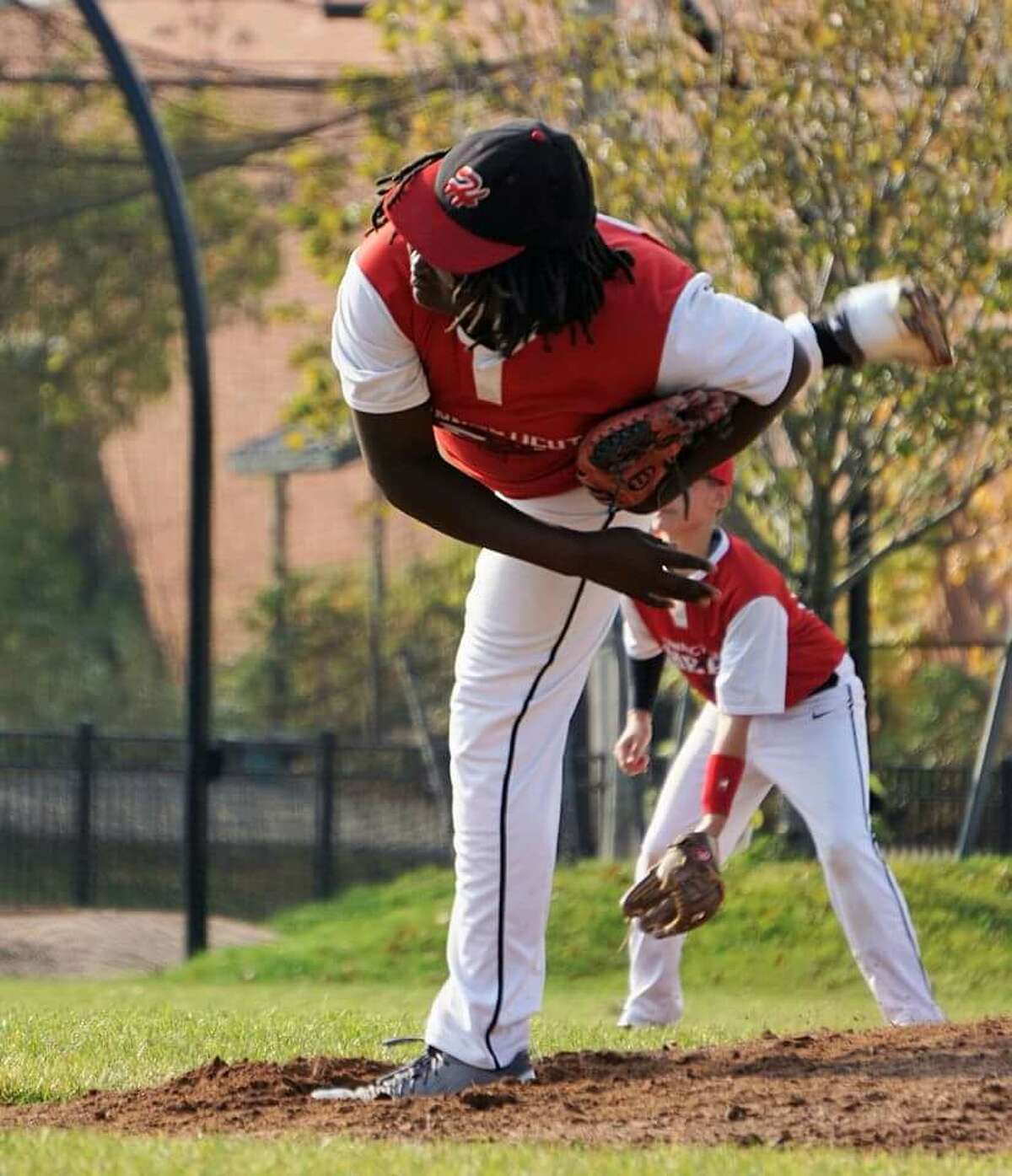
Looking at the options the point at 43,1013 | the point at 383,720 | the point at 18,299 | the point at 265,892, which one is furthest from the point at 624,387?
the point at 18,299

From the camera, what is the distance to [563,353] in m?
4.61

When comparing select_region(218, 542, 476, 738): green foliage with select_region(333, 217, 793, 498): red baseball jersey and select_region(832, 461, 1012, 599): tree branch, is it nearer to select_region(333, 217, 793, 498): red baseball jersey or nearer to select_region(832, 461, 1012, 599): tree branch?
select_region(832, 461, 1012, 599): tree branch

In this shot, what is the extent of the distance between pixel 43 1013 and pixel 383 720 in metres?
14.4

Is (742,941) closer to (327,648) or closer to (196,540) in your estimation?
(196,540)

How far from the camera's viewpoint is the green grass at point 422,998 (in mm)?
3924

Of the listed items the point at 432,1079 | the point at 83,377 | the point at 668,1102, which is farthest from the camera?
the point at 83,377

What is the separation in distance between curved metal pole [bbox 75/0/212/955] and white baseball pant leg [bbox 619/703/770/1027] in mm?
5341

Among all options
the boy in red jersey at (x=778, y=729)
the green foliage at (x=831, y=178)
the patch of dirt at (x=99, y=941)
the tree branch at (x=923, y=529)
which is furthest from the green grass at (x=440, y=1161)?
the patch of dirt at (x=99, y=941)

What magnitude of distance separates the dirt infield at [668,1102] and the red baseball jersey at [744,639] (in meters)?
1.34

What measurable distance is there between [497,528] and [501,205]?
77 cm

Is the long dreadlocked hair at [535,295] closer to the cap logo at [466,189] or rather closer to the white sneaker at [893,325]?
the cap logo at [466,189]

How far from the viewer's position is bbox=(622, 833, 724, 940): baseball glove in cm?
530

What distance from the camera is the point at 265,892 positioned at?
16.6 m

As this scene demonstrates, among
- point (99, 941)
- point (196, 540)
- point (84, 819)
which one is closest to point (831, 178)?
point (196, 540)
